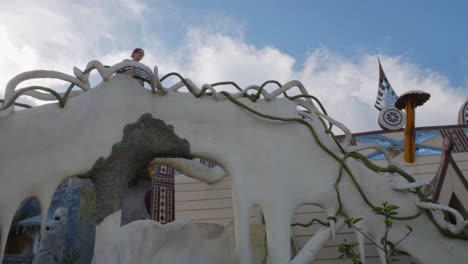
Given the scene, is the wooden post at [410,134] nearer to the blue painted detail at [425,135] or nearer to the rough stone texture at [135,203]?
the blue painted detail at [425,135]

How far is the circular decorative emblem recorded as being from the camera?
6.48 meters

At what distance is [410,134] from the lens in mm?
5441

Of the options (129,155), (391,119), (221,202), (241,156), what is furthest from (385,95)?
(129,155)

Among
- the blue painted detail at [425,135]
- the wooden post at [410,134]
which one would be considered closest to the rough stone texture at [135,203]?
the wooden post at [410,134]

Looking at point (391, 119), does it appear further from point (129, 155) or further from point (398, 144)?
point (129, 155)

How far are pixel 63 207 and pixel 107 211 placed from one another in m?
1.91

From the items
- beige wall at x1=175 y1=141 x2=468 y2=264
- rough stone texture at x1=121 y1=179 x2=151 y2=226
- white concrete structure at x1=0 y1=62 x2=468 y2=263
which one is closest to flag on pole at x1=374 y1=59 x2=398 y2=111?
beige wall at x1=175 y1=141 x2=468 y2=264

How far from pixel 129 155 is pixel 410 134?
3.51 m

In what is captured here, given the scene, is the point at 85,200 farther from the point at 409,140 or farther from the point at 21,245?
the point at 409,140

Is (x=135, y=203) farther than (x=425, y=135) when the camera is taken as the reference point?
No

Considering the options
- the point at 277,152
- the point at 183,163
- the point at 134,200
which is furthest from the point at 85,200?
the point at 277,152

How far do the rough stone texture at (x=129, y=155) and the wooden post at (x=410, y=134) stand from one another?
268cm

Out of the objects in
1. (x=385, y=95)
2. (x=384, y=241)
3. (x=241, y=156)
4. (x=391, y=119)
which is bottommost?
(x=384, y=241)

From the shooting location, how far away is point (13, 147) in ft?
11.0
